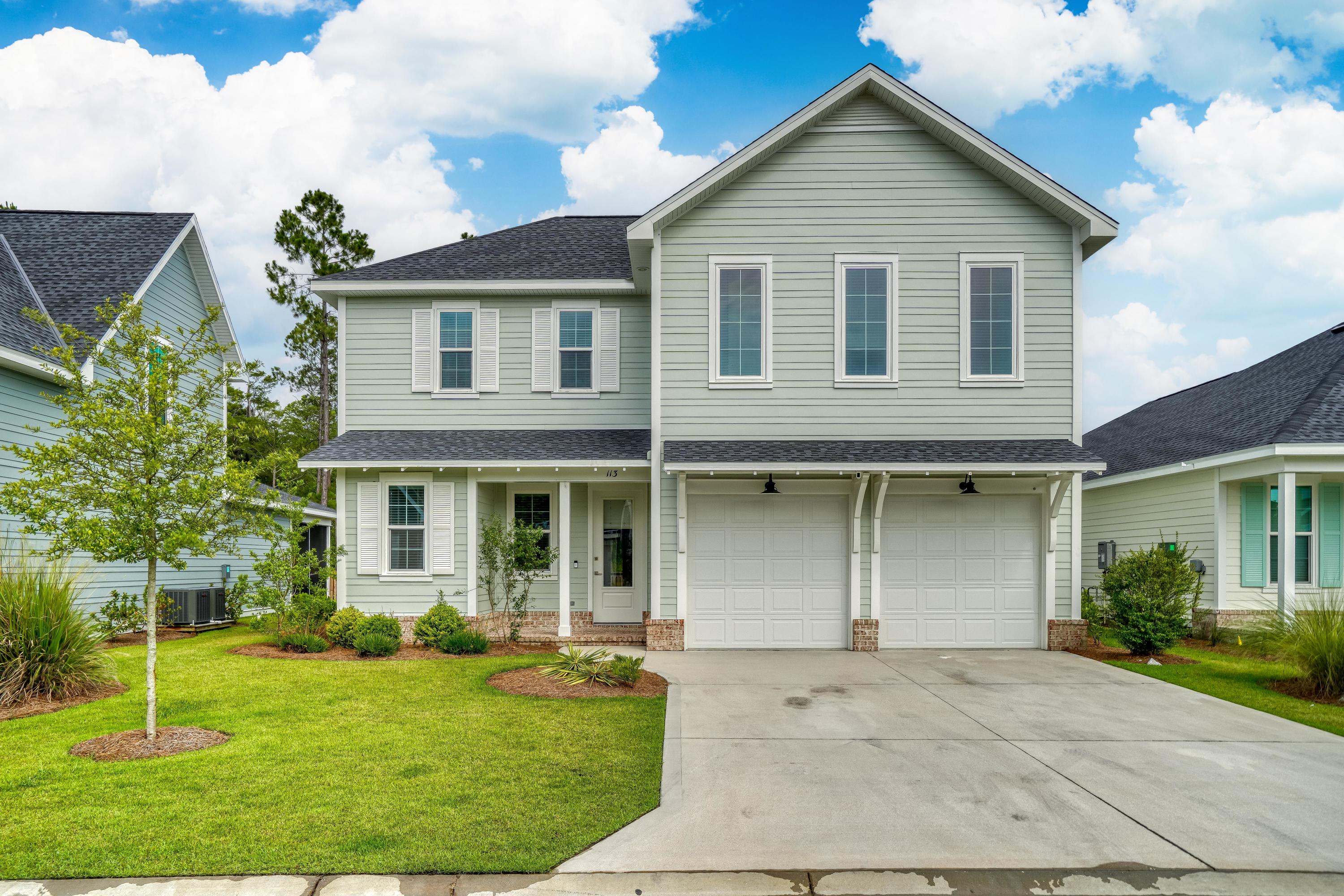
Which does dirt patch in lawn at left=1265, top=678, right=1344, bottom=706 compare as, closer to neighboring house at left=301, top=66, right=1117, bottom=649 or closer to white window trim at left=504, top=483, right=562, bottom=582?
neighboring house at left=301, top=66, right=1117, bottom=649

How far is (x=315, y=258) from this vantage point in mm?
29172

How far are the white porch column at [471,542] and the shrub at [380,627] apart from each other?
126cm

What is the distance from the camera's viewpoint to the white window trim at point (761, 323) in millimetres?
12914

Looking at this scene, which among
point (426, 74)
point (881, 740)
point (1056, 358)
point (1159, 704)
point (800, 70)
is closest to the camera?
point (881, 740)

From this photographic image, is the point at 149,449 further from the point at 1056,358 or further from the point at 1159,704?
the point at 1056,358

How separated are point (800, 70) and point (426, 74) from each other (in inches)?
402

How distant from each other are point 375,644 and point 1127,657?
11.6 meters

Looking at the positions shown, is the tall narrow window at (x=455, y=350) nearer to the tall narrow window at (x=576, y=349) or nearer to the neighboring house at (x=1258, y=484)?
the tall narrow window at (x=576, y=349)

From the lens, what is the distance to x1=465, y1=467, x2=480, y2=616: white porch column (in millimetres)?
13688

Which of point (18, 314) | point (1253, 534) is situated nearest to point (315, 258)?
point (18, 314)

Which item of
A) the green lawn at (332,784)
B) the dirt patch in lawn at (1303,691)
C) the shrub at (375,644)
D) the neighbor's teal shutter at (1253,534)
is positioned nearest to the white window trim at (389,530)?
the shrub at (375,644)

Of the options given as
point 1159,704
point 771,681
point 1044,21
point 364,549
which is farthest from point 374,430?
point 1044,21

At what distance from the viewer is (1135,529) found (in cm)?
1819

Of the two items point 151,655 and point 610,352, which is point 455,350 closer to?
point 610,352
